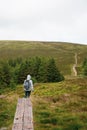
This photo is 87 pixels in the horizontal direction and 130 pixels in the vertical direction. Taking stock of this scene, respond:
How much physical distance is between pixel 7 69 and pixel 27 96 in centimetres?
7957

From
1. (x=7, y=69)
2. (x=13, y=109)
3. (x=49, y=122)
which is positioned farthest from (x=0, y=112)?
(x=7, y=69)

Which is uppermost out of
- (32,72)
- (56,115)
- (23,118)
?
(23,118)

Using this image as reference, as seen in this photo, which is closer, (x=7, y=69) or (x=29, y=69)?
(x=7, y=69)

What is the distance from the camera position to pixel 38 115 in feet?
58.1

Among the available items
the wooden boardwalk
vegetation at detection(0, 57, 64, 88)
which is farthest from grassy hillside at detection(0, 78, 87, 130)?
vegetation at detection(0, 57, 64, 88)

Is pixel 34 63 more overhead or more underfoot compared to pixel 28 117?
more underfoot

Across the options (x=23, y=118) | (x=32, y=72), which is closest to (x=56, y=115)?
(x=23, y=118)

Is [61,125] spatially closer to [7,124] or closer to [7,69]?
[7,124]

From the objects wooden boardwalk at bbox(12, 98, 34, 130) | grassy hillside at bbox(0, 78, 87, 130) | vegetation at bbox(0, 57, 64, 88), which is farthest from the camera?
vegetation at bbox(0, 57, 64, 88)

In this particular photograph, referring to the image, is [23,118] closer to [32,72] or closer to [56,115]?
[56,115]

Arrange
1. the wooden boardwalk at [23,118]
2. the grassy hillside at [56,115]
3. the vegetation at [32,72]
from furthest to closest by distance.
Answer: the vegetation at [32,72], the grassy hillside at [56,115], the wooden boardwalk at [23,118]

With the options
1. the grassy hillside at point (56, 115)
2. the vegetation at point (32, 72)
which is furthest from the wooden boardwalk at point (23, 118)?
the vegetation at point (32, 72)

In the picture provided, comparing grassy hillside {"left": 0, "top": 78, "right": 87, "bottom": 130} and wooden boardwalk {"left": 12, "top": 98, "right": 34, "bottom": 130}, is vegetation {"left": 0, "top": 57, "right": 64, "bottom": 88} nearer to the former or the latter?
grassy hillside {"left": 0, "top": 78, "right": 87, "bottom": 130}

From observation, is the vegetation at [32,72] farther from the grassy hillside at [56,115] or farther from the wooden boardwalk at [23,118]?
the wooden boardwalk at [23,118]
